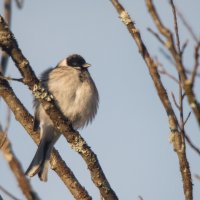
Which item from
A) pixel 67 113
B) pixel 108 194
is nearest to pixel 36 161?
pixel 67 113

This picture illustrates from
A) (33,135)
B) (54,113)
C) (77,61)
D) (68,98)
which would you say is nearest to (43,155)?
(33,135)

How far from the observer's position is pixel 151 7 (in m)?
2.09

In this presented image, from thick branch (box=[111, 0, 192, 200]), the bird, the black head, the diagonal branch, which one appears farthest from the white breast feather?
the diagonal branch

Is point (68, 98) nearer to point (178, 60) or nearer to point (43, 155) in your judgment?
point (43, 155)

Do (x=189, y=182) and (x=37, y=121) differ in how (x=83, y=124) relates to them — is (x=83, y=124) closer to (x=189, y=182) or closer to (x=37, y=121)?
(x=37, y=121)

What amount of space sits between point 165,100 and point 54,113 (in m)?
1.40

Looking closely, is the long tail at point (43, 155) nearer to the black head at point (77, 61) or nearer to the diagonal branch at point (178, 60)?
the black head at point (77, 61)

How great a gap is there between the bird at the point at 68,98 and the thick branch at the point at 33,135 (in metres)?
0.73

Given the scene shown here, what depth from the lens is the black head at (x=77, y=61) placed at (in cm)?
A: 643

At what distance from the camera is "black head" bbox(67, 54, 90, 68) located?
643 cm

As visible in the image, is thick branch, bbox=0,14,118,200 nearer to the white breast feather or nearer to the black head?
the white breast feather

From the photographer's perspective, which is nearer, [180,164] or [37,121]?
[180,164]

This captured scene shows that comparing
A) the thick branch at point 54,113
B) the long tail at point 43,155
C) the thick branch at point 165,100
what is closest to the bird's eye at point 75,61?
the long tail at point 43,155

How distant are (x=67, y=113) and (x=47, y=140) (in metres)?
0.47
